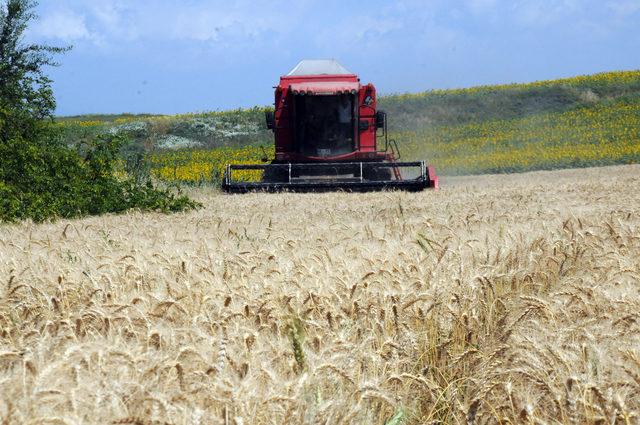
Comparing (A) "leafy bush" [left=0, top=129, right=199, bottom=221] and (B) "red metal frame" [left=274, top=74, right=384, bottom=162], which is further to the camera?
(B) "red metal frame" [left=274, top=74, right=384, bottom=162]

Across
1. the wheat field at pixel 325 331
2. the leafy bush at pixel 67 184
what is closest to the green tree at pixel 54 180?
the leafy bush at pixel 67 184

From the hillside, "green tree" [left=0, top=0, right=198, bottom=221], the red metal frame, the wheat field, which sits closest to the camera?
the wheat field

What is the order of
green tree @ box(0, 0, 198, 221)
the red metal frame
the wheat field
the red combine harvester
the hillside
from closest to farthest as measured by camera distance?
the wheat field, green tree @ box(0, 0, 198, 221), the red combine harvester, the red metal frame, the hillside

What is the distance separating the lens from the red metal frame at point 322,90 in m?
19.5

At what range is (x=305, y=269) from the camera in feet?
16.3

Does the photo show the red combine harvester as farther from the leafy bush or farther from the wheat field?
the wheat field

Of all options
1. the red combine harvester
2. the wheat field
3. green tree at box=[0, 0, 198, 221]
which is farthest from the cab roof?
the wheat field

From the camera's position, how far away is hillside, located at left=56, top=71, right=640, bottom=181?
33.9 m

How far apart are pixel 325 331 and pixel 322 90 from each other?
15997 mm

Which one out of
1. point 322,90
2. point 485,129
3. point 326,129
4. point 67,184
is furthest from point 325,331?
point 485,129

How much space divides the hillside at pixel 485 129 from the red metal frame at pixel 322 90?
35.7 feet

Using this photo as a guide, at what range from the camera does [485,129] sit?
4269cm

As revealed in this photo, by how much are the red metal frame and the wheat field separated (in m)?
12.2

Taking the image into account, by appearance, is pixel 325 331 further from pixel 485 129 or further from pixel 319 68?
pixel 485 129
